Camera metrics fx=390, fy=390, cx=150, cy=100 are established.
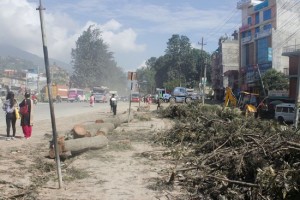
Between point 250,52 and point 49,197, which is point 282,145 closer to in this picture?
point 49,197

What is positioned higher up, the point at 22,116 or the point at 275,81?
the point at 275,81

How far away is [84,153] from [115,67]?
121052mm

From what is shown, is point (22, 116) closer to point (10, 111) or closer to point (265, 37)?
point (10, 111)

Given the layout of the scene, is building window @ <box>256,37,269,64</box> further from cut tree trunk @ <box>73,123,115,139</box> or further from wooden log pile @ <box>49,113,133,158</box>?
wooden log pile @ <box>49,113,133,158</box>

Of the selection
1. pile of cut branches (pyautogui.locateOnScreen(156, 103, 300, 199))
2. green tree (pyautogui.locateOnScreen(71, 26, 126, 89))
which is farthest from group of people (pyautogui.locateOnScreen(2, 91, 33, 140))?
green tree (pyautogui.locateOnScreen(71, 26, 126, 89))

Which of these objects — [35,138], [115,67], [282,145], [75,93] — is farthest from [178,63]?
[282,145]

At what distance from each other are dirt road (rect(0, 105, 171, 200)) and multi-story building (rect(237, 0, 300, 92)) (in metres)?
37.9

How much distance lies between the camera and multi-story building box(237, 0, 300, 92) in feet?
160

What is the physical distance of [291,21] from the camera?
5231 centimetres

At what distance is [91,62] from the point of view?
114 meters

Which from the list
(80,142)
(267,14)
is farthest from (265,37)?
(80,142)

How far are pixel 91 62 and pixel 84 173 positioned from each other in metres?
108

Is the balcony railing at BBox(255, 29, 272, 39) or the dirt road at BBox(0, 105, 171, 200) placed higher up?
the balcony railing at BBox(255, 29, 272, 39)

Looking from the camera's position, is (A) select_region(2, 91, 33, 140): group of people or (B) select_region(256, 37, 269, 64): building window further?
(B) select_region(256, 37, 269, 64): building window
